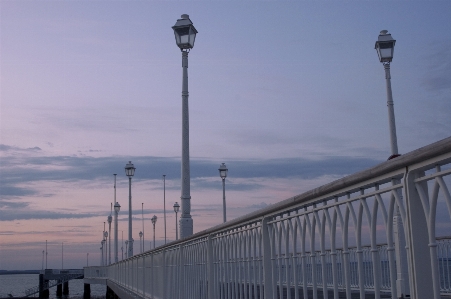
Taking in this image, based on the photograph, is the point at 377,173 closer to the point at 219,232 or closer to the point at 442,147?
the point at 442,147

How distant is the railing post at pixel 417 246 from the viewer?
11.3ft

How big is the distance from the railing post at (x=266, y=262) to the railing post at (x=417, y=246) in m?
2.95

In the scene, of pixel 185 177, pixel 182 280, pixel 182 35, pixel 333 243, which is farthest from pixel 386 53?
pixel 333 243

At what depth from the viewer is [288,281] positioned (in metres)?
5.75

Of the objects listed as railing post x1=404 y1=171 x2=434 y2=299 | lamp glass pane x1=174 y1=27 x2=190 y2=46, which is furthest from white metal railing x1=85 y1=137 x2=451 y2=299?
lamp glass pane x1=174 y1=27 x2=190 y2=46

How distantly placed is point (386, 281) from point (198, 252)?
3.65 metres

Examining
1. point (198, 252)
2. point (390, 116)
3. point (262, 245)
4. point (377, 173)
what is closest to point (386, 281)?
point (198, 252)

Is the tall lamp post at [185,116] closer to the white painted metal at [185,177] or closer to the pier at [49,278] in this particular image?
the white painted metal at [185,177]

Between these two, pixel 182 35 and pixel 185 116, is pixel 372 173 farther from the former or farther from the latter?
pixel 182 35

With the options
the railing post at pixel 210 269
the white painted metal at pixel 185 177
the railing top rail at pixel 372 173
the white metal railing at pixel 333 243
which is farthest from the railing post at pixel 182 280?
the railing top rail at pixel 372 173

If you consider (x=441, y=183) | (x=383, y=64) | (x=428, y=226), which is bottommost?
(x=428, y=226)

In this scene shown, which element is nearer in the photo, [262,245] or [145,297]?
[262,245]

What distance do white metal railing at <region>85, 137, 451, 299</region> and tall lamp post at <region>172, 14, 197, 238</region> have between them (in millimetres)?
4383

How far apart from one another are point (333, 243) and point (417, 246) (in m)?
1.14
